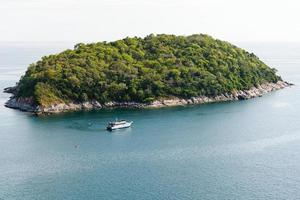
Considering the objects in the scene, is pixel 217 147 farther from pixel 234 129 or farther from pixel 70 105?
pixel 70 105

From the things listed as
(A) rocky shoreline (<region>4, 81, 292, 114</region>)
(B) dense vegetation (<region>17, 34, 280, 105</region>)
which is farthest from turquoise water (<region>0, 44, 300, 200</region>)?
(B) dense vegetation (<region>17, 34, 280, 105</region>)

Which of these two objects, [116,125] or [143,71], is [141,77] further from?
[116,125]

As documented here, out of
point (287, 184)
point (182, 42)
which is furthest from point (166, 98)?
point (287, 184)

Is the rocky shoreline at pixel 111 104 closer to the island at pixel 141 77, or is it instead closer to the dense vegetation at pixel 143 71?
the island at pixel 141 77

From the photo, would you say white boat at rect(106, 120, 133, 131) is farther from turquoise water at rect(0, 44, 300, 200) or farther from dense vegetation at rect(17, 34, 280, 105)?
dense vegetation at rect(17, 34, 280, 105)

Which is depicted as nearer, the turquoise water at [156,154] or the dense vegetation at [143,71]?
the turquoise water at [156,154]

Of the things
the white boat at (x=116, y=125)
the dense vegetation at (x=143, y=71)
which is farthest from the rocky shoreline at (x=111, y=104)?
the white boat at (x=116, y=125)
